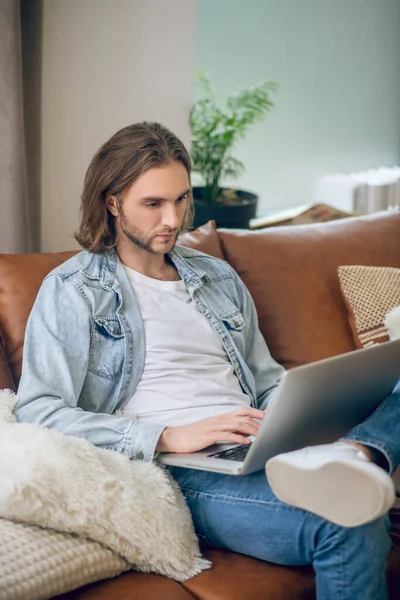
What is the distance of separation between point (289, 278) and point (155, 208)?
1.99 feet

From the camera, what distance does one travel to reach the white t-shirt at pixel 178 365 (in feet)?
5.69

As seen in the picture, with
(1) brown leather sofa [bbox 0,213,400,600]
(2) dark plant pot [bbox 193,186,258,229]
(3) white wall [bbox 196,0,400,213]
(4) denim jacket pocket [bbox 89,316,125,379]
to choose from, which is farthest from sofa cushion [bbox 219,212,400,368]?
(3) white wall [bbox 196,0,400,213]

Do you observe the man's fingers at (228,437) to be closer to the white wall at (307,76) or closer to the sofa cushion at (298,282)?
the sofa cushion at (298,282)

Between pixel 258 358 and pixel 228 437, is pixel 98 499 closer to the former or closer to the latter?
pixel 228 437

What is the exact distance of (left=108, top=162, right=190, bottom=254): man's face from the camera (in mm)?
1782

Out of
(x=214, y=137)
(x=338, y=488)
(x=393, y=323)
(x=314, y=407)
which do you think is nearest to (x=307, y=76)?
(x=214, y=137)

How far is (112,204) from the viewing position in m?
1.87

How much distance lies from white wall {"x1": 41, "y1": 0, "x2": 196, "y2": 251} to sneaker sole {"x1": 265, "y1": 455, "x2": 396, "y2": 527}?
5.25 ft

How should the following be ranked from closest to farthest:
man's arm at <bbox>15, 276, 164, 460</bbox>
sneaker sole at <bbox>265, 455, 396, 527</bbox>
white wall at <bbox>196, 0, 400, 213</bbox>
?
sneaker sole at <bbox>265, 455, 396, 527</bbox> → man's arm at <bbox>15, 276, 164, 460</bbox> → white wall at <bbox>196, 0, 400, 213</bbox>

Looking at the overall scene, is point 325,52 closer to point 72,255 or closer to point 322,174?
point 322,174

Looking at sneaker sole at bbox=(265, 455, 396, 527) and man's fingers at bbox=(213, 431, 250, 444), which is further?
man's fingers at bbox=(213, 431, 250, 444)

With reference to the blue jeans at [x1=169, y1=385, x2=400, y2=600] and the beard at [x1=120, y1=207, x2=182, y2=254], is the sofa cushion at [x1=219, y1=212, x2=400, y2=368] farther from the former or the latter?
the blue jeans at [x1=169, y1=385, x2=400, y2=600]

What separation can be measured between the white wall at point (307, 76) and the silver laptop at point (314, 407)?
288 centimetres

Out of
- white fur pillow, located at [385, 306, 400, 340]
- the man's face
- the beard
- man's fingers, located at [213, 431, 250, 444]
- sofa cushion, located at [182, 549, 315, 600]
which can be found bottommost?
sofa cushion, located at [182, 549, 315, 600]
